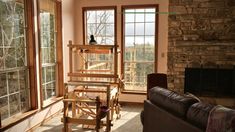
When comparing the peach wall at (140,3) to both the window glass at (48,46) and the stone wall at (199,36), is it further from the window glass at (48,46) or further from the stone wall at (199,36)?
the window glass at (48,46)

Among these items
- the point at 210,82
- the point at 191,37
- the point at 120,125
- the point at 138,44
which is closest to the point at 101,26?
the point at 138,44

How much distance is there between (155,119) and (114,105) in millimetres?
1741

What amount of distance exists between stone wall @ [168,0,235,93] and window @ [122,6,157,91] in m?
0.48

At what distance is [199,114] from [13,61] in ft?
9.20

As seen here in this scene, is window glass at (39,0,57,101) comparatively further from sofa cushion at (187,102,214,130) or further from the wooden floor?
sofa cushion at (187,102,214,130)

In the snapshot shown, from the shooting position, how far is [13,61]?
329 centimetres

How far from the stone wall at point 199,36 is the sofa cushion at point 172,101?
243cm

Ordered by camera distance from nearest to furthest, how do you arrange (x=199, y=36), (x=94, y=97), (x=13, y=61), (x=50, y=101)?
(x=13, y=61) < (x=94, y=97) < (x=50, y=101) < (x=199, y=36)

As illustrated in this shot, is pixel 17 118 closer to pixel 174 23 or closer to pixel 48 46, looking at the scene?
pixel 48 46

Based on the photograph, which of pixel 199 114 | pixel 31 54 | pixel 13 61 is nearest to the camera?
pixel 199 114

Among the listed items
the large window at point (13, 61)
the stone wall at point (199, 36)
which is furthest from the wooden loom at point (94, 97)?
the stone wall at point (199, 36)

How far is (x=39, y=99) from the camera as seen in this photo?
3746 millimetres

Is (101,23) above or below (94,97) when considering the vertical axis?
above

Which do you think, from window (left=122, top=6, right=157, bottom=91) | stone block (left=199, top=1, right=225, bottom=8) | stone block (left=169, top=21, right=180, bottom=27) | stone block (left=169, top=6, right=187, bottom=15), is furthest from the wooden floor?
stone block (left=199, top=1, right=225, bottom=8)
